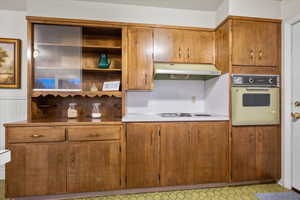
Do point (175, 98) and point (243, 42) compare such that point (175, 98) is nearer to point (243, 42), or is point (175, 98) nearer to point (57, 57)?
point (243, 42)

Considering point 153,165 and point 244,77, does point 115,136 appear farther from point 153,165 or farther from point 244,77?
point 244,77

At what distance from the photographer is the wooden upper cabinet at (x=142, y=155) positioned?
2.01 metres

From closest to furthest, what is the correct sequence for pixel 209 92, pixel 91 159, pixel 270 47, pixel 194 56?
pixel 91 159
pixel 270 47
pixel 194 56
pixel 209 92

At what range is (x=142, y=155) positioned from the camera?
2.02m

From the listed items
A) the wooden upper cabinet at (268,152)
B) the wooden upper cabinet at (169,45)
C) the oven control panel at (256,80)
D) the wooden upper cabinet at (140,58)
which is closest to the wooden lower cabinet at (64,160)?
the wooden upper cabinet at (140,58)

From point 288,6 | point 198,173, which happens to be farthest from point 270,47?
point 198,173

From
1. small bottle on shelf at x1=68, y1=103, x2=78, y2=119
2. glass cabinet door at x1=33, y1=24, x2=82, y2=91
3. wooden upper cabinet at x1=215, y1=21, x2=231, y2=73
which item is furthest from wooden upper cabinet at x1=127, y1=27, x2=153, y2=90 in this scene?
wooden upper cabinet at x1=215, y1=21, x2=231, y2=73

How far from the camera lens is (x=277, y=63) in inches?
88.1

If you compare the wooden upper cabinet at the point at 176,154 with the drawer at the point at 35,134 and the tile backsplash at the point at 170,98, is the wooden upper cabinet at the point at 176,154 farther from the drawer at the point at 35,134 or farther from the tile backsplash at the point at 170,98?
the drawer at the point at 35,134

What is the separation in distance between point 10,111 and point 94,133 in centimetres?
141

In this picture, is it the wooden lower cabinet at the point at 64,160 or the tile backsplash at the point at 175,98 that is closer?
the wooden lower cabinet at the point at 64,160

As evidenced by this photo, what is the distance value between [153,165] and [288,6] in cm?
260

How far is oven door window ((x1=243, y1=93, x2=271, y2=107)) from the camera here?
2186mm

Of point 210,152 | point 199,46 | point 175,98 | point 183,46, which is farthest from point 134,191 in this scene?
point 199,46
